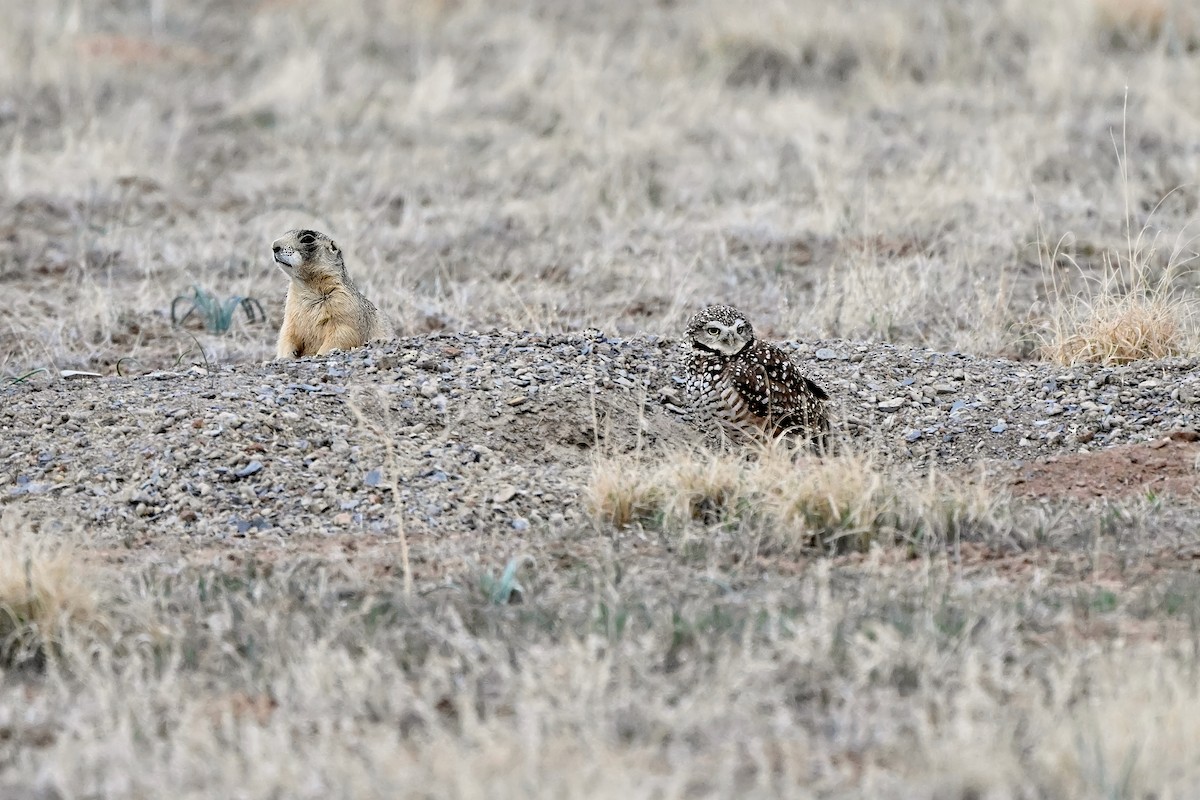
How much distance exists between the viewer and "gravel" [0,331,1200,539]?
6195 mm

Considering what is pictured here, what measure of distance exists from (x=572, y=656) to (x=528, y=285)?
228 inches

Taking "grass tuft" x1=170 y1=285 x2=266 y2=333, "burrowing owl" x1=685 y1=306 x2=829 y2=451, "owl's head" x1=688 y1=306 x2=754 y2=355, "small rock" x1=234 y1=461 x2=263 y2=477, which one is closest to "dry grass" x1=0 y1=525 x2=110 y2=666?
"small rock" x1=234 y1=461 x2=263 y2=477

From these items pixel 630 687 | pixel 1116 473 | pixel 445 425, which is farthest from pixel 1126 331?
pixel 630 687

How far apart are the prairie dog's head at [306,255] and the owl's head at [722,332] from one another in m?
2.07

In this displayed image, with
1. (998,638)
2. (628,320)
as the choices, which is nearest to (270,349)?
(628,320)

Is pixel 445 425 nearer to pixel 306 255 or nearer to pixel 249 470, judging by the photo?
pixel 249 470

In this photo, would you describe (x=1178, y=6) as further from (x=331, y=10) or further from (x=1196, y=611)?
(x=1196, y=611)

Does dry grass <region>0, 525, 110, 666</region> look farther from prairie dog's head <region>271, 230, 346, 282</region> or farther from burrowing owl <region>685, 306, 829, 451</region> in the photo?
prairie dog's head <region>271, 230, 346, 282</region>

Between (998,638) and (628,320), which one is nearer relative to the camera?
(998,638)

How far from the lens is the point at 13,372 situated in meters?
8.36

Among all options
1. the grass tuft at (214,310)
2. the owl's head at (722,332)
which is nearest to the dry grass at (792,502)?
the owl's head at (722,332)

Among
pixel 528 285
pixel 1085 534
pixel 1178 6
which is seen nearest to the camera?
pixel 1085 534

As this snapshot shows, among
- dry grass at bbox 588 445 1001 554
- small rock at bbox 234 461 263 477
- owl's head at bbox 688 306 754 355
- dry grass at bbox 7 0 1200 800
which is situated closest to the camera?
dry grass at bbox 7 0 1200 800

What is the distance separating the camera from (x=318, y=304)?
27.1 ft
